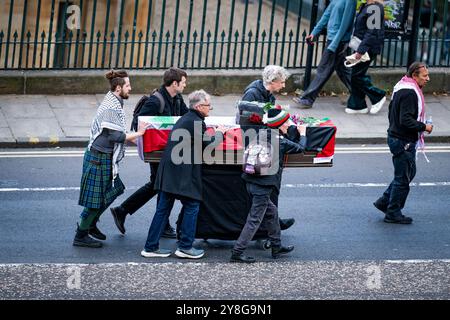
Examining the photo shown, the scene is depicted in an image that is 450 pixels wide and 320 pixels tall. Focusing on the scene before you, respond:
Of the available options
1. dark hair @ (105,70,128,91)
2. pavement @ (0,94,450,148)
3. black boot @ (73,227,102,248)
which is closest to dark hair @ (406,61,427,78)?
dark hair @ (105,70,128,91)

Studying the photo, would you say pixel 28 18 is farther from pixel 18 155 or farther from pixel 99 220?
pixel 99 220

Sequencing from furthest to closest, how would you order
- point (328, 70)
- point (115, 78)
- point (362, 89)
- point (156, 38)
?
point (156, 38), point (328, 70), point (362, 89), point (115, 78)

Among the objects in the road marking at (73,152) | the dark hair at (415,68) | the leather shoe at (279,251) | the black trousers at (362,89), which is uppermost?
the dark hair at (415,68)

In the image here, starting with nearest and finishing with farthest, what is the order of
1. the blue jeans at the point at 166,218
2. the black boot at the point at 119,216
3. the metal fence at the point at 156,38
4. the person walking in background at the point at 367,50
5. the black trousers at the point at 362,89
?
the blue jeans at the point at 166,218
the black boot at the point at 119,216
the person walking in background at the point at 367,50
the black trousers at the point at 362,89
the metal fence at the point at 156,38

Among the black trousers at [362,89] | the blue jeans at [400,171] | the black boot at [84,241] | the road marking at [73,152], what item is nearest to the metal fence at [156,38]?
the black trousers at [362,89]

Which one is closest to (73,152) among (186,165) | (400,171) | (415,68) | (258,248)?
(258,248)

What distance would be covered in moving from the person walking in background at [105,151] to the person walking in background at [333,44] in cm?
622

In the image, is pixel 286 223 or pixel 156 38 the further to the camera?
pixel 156 38

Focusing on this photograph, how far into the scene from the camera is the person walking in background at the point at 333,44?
16453 mm

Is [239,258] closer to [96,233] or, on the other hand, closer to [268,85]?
[96,233]

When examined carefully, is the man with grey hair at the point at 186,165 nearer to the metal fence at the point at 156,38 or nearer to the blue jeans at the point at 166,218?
the blue jeans at the point at 166,218

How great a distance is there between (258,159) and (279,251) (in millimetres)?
1070

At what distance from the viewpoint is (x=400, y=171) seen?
39.4 ft
